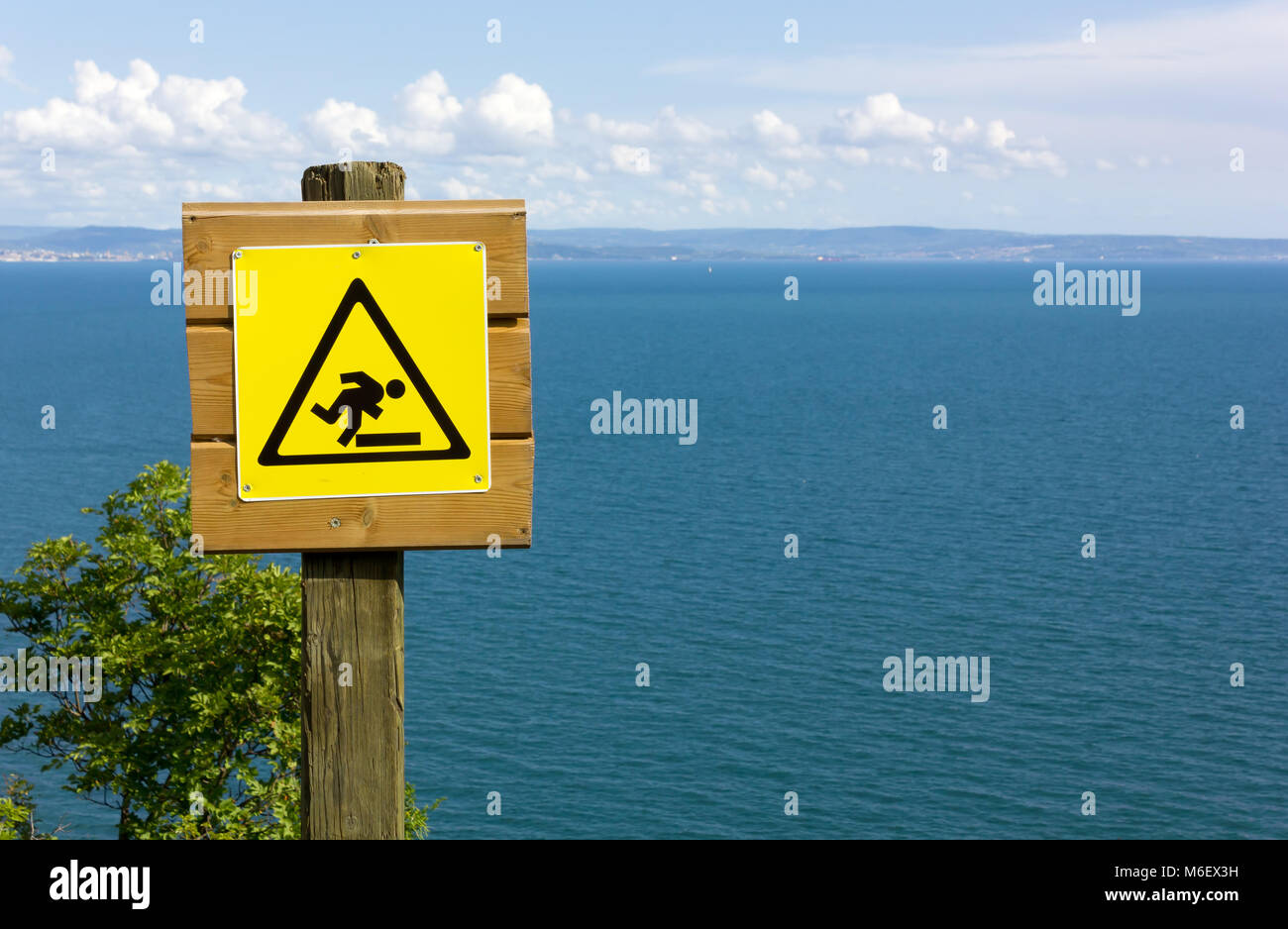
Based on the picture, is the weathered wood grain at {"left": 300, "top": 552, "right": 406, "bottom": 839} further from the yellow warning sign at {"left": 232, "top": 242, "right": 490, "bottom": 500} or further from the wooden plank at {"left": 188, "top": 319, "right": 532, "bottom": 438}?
the wooden plank at {"left": 188, "top": 319, "right": 532, "bottom": 438}

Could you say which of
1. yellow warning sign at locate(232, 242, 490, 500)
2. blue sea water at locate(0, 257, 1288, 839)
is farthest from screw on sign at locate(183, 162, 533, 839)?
blue sea water at locate(0, 257, 1288, 839)

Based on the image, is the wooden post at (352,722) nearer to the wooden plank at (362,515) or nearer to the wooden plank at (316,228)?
the wooden plank at (362,515)

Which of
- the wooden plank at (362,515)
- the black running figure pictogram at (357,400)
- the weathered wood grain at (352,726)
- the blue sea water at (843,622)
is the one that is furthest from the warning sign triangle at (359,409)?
the blue sea water at (843,622)

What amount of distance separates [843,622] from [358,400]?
57.4 meters

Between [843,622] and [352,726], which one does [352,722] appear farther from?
[843,622]

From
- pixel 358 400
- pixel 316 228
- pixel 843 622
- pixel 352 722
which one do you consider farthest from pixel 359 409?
pixel 843 622

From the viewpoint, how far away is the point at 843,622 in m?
60.1

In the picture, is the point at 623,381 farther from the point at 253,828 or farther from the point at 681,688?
the point at 253,828

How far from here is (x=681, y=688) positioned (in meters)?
53.2

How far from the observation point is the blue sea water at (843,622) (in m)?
44.8

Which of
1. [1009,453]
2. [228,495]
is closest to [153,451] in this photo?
[1009,453]

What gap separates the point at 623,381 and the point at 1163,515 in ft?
Answer: 217
